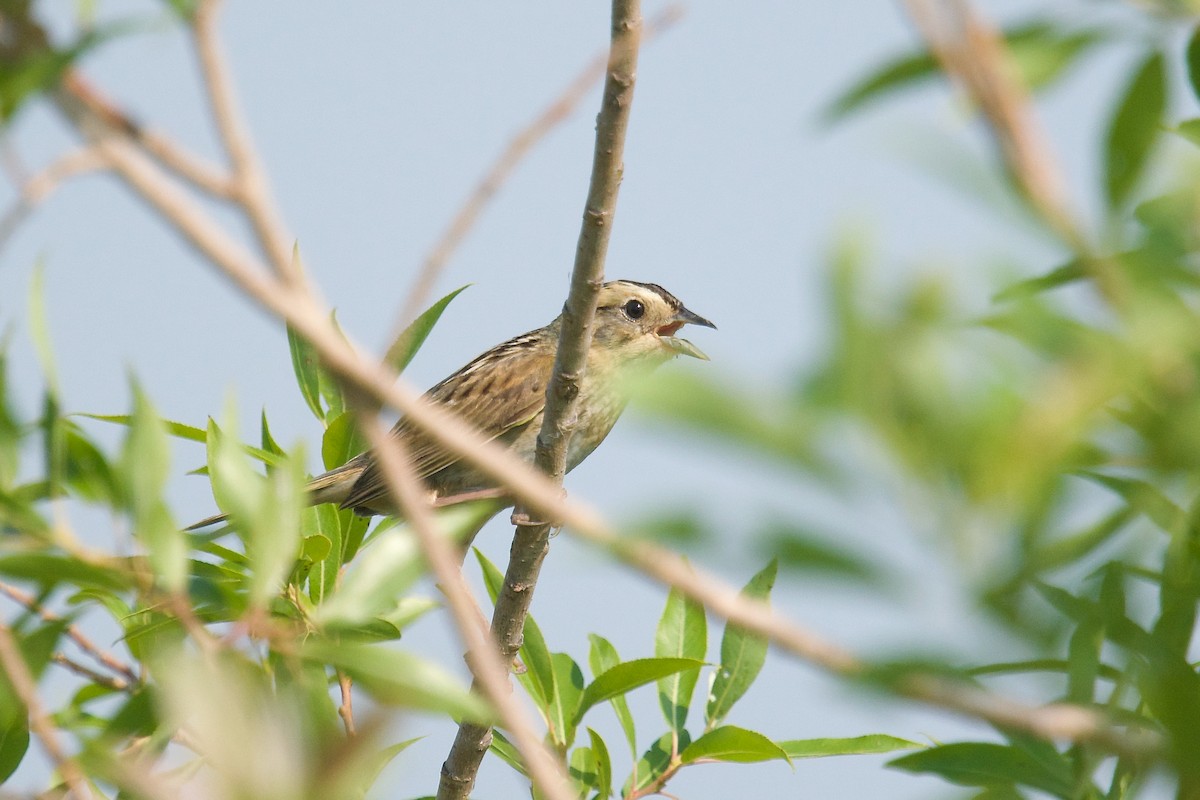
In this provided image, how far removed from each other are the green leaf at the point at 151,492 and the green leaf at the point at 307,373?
2.31 m

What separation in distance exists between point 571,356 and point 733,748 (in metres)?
1.10

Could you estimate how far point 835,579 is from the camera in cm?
97

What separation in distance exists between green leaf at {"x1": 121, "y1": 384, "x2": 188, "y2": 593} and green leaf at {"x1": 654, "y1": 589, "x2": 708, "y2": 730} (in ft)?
6.86

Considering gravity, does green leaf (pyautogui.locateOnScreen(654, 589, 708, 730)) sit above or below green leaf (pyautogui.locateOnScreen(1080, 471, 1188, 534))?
above

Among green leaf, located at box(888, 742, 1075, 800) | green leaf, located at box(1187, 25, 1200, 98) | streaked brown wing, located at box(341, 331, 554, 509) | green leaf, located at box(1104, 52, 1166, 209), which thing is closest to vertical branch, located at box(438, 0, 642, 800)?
green leaf, located at box(888, 742, 1075, 800)

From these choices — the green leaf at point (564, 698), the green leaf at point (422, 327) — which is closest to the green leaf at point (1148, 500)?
the green leaf at point (564, 698)

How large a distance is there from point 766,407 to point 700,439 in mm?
50

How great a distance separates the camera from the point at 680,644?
3.65 metres

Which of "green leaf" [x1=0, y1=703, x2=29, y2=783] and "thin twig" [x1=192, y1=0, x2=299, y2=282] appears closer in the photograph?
"thin twig" [x1=192, y1=0, x2=299, y2=282]

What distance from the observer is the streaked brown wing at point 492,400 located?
21.9 feet

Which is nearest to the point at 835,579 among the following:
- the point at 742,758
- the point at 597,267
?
the point at 597,267

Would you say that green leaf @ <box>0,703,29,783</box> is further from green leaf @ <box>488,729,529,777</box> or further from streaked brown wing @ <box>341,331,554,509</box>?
streaked brown wing @ <box>341,331,554,509</box>

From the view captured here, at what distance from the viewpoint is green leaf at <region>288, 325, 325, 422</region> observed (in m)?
4.09

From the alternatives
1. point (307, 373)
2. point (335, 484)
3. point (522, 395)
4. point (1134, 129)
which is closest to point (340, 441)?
point (307, 373)
